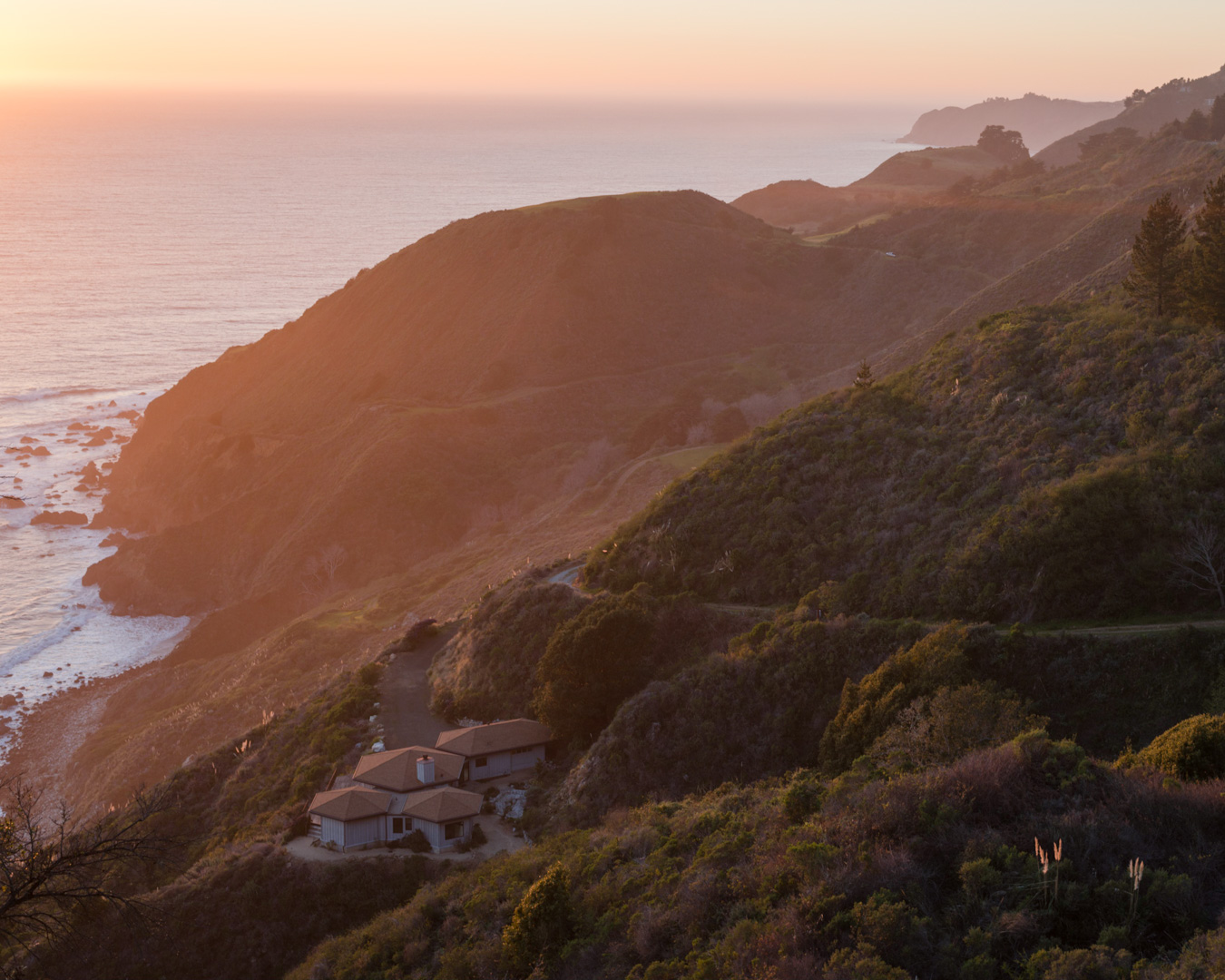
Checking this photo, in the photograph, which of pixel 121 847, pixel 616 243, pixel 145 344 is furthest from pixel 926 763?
pixel 145 344

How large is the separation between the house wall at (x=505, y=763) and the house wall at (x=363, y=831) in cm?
354

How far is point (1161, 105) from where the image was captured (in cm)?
15862

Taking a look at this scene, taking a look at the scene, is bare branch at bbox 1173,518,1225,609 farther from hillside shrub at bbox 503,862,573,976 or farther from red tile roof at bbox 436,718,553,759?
red tile roof at bbox 436,718,553,759

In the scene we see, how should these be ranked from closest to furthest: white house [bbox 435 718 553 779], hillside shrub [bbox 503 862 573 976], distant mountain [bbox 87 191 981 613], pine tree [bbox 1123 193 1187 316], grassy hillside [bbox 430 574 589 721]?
hillside shrub [bbox 503 862 573 976] < white house [bbox 435 718 553 779] < grassy hillside [bbox 430 574 589 721] < pine tree [bbox 1123 193 1187 316] < distant mountain [bbox 87 191 981 613]

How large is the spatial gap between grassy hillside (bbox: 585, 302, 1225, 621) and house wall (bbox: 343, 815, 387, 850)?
13.2 m

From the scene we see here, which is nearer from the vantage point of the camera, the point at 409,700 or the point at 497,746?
the point at 497,746

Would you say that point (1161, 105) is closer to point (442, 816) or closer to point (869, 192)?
point (869, 192)

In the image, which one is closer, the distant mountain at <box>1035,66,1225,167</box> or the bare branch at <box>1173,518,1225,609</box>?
the bare branch at <box>1173,518,1225,609</box>

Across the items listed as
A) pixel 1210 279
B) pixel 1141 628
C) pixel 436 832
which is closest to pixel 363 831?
pixel 436 832

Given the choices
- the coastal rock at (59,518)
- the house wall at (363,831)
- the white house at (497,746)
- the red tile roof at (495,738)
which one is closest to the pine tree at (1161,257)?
the red tile roof at (495,738)

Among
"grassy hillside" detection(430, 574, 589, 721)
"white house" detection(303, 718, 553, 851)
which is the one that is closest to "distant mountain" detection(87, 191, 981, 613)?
"grassy hillside" detection(430, 574, 589, 721)

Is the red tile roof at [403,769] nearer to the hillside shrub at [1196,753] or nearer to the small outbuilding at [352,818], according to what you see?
the small outbuilding at [352,818]

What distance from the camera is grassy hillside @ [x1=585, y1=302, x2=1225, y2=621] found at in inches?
1052

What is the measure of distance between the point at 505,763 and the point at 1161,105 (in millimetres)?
173606
